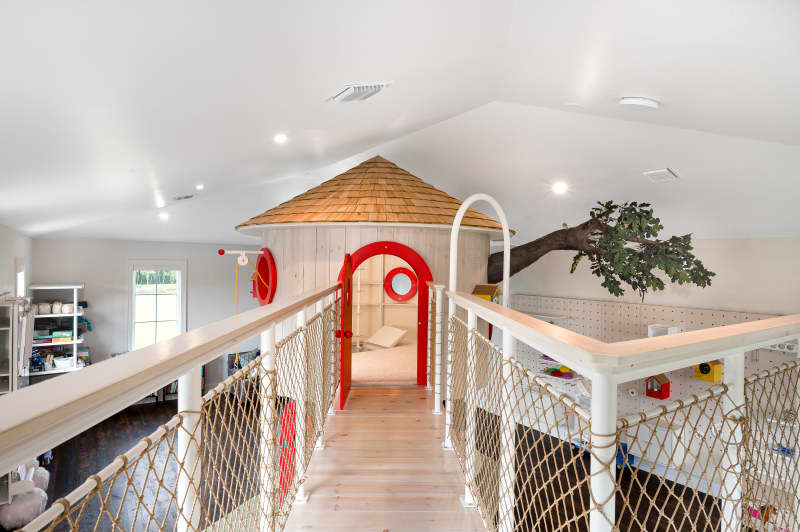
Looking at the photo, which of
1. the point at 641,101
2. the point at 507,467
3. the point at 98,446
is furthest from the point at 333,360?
the point at 98,446

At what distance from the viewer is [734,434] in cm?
117

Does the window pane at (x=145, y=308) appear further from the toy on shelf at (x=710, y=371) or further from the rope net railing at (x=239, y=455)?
the toy on shelf at (x=710, y=371)

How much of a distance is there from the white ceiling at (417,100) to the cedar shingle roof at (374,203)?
1.29 ft

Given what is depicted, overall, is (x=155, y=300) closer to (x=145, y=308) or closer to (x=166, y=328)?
(x=145, y=308)

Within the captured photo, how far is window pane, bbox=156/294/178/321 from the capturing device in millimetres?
8273

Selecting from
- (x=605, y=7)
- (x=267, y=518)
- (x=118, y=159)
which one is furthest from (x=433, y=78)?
(x=267, y=518)

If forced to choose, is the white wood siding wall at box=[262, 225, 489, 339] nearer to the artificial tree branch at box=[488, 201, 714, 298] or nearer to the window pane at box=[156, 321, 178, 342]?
the artificial tree branch at box=[488, 201, 714, 298]

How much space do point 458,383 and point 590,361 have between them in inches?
75.5

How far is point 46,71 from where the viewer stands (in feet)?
5.77

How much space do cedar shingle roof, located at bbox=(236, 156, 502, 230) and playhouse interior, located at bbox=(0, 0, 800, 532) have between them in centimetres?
4

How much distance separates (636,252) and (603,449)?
526cm

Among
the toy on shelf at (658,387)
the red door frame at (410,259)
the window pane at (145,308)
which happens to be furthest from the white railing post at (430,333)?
the window pane at (145,308)

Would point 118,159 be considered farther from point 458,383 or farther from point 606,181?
point 606,181

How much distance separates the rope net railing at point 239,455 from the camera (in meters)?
0.65
